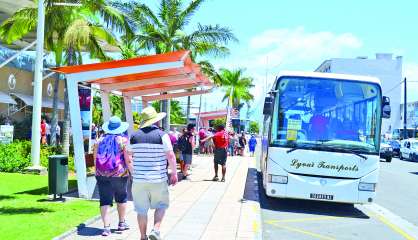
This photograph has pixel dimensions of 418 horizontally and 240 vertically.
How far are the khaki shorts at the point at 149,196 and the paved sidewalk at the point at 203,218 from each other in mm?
1063

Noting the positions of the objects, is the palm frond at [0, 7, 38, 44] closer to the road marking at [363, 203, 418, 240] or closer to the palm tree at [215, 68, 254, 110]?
the road marking at [363, 203, 418, 240]

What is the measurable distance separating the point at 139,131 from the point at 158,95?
1170 cm

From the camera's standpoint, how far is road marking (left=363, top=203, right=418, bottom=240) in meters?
10.5

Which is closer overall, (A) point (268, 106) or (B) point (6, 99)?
(A) point (268, 106)

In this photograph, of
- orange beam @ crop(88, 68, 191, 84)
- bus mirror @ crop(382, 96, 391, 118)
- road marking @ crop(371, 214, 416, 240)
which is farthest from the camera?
orange beam @ crop(88, 68, 191, 84)

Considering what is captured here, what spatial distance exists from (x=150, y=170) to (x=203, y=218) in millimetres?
3359

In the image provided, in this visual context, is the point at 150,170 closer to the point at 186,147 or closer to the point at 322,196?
the point at 322,196

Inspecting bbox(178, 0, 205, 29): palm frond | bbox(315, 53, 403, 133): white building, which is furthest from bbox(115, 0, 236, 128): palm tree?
bbox(315, 53, 403, 133): white building

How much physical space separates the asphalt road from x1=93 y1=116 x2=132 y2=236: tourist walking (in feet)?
9.09

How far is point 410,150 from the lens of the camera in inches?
1756

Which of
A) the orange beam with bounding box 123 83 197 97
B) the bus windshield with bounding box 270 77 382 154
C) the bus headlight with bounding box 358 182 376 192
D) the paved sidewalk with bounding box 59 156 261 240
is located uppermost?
the orange beam with bounding box 123 83 197 97

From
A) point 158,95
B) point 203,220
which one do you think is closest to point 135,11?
point 158,95

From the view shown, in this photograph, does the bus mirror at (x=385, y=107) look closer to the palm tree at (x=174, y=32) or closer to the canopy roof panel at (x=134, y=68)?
the canopy roof panel at (x=134, y=68)

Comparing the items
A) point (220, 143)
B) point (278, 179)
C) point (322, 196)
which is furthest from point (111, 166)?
point (220, 143)
